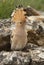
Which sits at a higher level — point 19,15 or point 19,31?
point 19,15

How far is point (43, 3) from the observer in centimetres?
1429

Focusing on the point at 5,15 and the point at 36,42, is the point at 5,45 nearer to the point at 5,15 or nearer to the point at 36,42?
the point at 36,42

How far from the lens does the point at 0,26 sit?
455 cm

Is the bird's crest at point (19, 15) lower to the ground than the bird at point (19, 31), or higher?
higher

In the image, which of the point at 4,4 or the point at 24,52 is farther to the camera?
the point at 4,4

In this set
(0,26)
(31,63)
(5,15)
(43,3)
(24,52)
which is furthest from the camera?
(43,3)

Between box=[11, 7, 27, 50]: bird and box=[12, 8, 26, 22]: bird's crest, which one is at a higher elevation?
box=[12, 8, 26, 22]: bird's crest

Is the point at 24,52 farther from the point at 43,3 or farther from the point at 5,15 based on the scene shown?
the point at 43,3

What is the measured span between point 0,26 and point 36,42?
0.62 m

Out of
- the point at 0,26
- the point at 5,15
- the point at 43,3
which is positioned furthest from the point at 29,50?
the point at 43,3

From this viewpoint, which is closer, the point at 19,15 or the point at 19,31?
the point at 19,15

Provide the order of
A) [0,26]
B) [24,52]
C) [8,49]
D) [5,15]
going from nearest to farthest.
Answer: [24,52] < [8,49] < [0,26] < [5,15]

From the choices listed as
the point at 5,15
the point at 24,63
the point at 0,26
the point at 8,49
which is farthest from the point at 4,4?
the point at 24,63

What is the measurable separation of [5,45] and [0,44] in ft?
0.24
